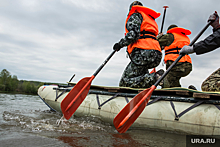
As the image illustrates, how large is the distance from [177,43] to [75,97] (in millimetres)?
3905

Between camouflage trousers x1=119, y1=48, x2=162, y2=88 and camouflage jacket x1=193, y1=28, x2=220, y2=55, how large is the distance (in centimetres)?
130

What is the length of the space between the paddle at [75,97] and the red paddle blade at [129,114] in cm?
132

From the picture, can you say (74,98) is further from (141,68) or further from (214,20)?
(214,20)

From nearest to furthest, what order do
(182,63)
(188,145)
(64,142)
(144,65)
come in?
(64,142)
(188,145)
(144,65)
(182,63)

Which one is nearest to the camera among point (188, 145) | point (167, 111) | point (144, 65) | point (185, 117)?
point (188, 145)

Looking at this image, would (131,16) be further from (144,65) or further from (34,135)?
(34,135)

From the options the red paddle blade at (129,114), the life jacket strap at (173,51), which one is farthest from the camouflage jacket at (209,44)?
the life jacket strap at (173,51)

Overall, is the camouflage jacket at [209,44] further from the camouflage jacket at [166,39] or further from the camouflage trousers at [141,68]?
the camouflage jacket at [166,39]

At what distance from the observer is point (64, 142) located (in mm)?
2223

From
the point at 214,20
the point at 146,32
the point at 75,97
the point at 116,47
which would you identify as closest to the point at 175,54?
the point at 146,32

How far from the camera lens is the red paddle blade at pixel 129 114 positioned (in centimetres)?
290

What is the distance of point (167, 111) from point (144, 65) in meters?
1.42

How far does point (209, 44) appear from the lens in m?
2.69

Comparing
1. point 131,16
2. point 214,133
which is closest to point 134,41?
point 131,16
